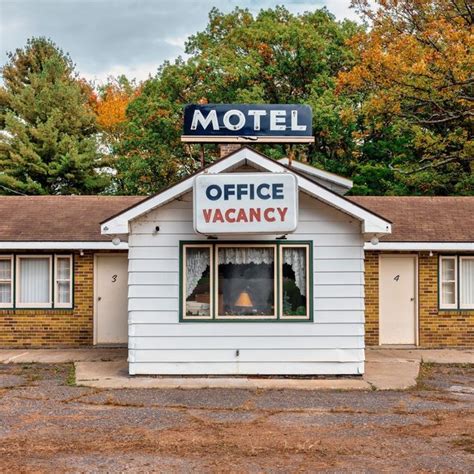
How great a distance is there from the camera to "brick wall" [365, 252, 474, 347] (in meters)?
17.5

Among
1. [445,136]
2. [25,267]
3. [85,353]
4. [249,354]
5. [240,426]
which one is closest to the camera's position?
[240,426]

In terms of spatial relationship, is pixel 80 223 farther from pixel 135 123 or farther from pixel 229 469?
pixel 135 123

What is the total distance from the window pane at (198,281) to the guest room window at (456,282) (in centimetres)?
702

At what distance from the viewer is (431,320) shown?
17484 mm

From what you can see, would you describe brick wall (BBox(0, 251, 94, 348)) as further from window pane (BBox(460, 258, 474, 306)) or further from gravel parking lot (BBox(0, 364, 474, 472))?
window pane (BBox(460, 258, 474, 306))

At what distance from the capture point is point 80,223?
18156 millimetres

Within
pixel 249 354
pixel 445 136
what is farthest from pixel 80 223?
pixel 445 136

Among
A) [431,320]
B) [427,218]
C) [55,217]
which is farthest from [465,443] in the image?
[55,217]

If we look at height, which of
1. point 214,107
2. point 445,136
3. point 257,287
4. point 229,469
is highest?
point 445,136

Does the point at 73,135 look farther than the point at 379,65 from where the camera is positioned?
Yes

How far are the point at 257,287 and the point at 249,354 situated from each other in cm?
119

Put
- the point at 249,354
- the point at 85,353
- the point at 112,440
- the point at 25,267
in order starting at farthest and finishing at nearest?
the point at 25,267, the point at 85,353, the point at 249,354, the point at 112,440

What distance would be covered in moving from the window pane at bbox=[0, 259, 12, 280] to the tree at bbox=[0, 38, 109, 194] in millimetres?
18825

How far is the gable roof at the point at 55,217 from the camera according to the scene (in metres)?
17.2
